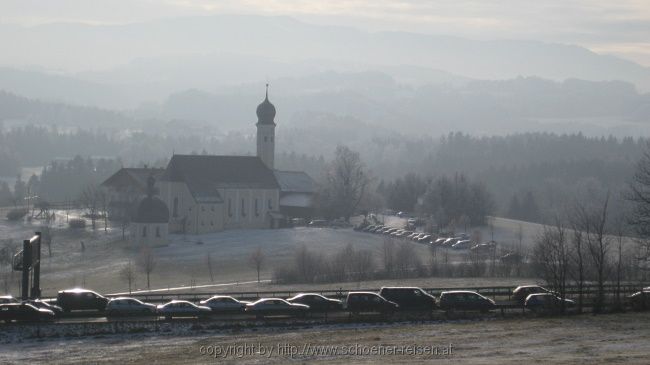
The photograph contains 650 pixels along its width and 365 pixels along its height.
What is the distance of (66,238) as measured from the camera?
79.0 meters

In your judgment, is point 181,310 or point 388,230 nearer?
point 181,310

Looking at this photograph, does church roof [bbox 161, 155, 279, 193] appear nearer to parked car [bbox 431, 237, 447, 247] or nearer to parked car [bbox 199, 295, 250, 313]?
parked car [bbox 431, 237, 447, 247]

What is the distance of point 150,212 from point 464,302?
41.7m

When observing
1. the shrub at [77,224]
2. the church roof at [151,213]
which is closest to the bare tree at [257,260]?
the church roof at [151,213]

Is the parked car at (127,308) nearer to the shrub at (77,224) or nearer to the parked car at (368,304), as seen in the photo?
the parked car at (368,304)

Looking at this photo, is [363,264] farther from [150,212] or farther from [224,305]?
[224,305]

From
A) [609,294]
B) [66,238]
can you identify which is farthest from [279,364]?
[66,238]

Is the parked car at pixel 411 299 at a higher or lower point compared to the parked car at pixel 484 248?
lower

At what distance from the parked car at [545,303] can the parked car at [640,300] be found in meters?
1.86

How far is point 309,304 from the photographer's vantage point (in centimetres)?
3769

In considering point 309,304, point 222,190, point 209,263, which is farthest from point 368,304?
point 222,190

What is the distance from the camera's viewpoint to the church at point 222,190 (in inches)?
3278

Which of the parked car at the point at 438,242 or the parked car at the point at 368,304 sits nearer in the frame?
the parked car at the point at 368,304

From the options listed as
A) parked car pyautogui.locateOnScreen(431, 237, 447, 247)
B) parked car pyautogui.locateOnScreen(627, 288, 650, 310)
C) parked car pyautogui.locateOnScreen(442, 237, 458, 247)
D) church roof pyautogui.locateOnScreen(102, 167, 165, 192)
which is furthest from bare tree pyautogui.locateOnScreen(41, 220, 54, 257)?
parked car pyautogui.locateOnScreen(627, 288, 650, 310)
